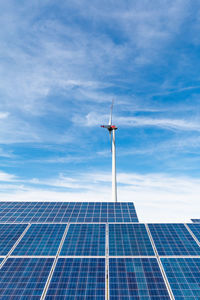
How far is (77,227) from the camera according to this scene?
3105cm

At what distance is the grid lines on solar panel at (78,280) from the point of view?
61.9 feet

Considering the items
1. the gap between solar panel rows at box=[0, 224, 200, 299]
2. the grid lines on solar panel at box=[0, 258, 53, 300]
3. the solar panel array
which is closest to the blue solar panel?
the solar panel array

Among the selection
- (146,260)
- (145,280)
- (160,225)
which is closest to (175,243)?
(160,225)

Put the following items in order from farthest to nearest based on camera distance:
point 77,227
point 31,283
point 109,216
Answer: point 109,216 → point 77,227 → point 31,283

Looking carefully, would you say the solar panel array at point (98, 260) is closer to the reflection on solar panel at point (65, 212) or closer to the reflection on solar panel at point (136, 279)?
the reflection on solar panel at point (136, 279)

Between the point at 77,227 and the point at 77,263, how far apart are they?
8196 mm

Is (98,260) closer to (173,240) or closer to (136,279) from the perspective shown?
(136,279)

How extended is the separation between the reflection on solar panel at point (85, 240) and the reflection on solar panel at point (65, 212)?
4139mm

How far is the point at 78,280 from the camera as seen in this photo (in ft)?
67.5

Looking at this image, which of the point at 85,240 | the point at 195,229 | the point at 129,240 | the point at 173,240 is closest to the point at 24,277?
the point at 85,240

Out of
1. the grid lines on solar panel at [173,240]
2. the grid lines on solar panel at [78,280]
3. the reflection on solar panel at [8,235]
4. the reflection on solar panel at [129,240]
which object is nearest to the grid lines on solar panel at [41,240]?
the reflection on solar panel at [8,235]

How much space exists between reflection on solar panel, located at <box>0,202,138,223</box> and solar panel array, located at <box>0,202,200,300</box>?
45 cm

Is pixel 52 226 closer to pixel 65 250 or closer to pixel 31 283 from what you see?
pixel 65 250

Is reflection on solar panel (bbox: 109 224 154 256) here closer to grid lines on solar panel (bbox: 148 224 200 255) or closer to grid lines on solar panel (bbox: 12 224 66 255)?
grid lines on solar panel (bbox: 148 224 200 255)
